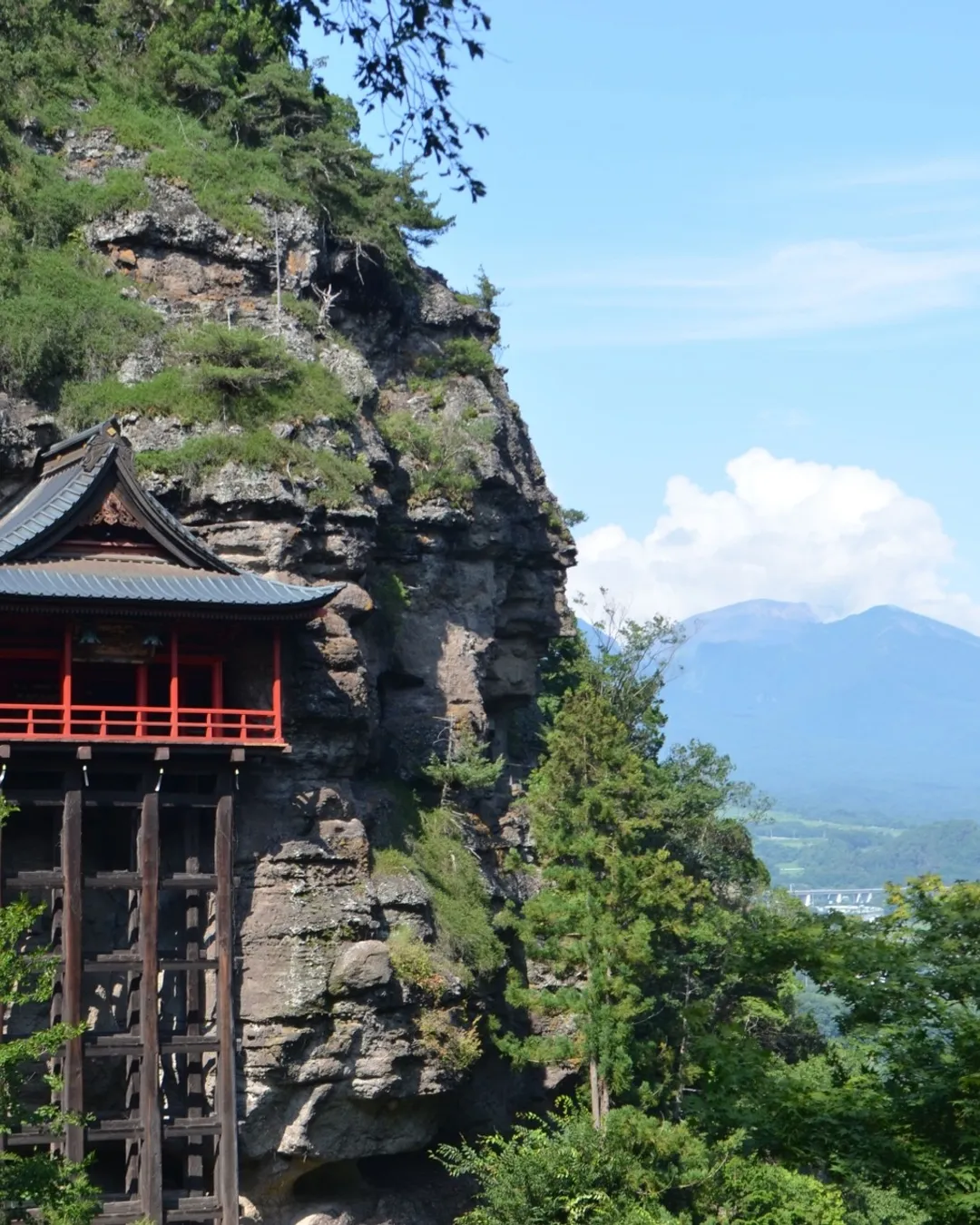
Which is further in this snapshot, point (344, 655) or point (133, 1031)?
point (344, 655)

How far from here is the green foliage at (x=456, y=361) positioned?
41500 millimetres

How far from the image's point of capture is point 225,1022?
29.0 meters

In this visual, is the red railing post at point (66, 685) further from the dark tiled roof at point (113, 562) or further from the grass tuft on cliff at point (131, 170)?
the grass tuft on cliff at point (131, 170)

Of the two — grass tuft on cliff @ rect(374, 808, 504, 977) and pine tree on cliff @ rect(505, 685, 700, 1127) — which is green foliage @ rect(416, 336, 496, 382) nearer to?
pine tree on cliff @ rect(505, 685, 700, 1127)

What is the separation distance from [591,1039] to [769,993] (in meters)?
8.25

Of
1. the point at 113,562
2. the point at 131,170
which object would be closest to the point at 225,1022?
the point at 113,562

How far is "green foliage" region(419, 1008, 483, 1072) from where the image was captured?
Answer: 31141mm

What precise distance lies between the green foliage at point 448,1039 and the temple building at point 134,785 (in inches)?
141

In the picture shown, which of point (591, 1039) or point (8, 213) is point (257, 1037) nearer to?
point (591, 1039)

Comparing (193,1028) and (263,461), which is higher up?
(263,461)

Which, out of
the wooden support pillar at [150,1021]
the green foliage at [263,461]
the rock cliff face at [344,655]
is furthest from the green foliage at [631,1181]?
the green foliage at [263,461]

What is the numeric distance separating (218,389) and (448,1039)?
12043 millimetres

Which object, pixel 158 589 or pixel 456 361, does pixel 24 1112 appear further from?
pixel 456 361

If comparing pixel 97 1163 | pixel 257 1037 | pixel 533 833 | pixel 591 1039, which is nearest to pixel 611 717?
pixel 533 833
